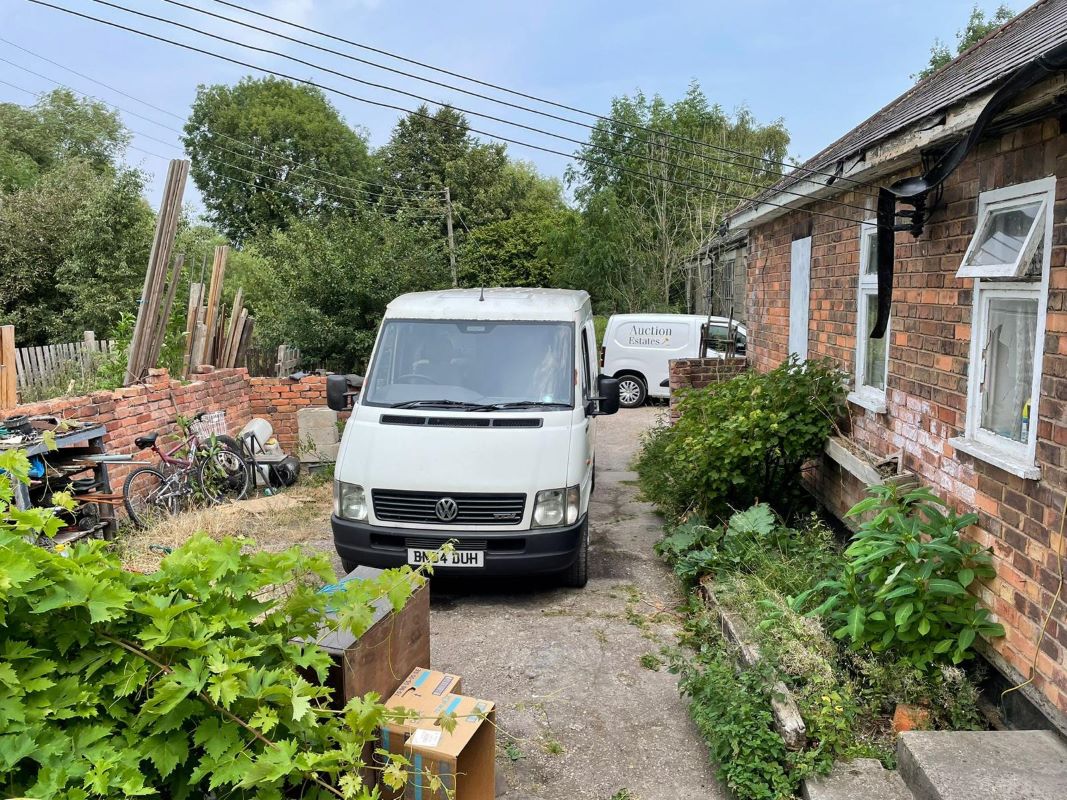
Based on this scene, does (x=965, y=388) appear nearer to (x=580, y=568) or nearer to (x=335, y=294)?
(x=580, y=568)

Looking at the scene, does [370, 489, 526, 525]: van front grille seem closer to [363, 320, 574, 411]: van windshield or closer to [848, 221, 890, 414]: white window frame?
[363, 320, 574, 411]: van windshield

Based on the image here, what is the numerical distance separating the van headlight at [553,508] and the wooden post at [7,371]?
4565mm

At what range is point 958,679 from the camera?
3420 millimetres

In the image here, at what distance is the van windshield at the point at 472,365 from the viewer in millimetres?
5719

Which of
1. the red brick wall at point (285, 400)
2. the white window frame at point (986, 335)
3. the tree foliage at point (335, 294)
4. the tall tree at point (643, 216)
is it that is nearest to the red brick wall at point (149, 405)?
the red brick wall at point (285, 400)

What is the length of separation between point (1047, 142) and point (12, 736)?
4.11 metres

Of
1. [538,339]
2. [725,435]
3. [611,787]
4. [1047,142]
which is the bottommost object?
[611,787]

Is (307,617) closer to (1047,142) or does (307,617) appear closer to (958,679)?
(958,679)

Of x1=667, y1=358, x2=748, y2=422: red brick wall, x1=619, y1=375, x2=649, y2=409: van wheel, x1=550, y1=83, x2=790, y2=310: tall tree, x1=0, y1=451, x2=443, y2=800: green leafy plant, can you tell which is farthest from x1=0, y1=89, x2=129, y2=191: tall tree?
x1=0, y1=451, x2=443, y2=800: green leafy plant

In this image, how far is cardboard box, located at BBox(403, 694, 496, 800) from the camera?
2666mm

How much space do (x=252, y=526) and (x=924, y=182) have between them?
20.6ft

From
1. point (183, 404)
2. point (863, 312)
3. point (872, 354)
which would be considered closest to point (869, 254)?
point (863, 312)

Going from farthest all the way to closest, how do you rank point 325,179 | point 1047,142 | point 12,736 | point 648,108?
1. point 325,179
2. point 648,108
3. point 1047,142
4. point 12,736

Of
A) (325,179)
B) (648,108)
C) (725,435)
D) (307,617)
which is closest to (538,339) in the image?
(725,435)
